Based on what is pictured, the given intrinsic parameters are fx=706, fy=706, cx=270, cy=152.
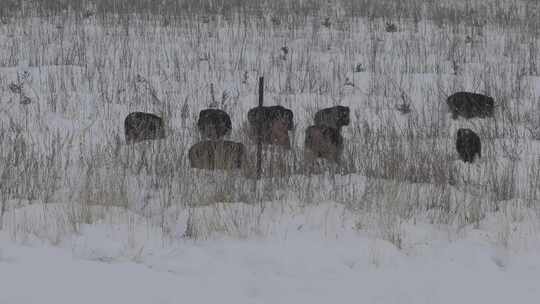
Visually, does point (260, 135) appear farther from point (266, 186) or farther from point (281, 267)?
point (281, 267)

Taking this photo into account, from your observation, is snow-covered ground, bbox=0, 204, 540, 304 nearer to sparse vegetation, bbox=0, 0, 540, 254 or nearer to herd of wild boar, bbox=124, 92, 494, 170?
sparse vegetation, bbox=0, 0, 540, 254

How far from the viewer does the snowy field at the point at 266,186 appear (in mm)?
3115

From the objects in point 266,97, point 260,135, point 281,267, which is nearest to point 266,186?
point 260,135

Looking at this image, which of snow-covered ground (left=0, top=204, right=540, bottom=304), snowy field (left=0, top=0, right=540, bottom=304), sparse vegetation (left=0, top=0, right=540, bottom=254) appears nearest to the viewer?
snow-covered ground (left=0, top=204, right=540, bottom=304)

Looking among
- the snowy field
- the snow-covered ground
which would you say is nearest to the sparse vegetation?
the snowy field

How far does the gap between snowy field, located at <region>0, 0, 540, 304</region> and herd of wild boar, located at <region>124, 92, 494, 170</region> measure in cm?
9

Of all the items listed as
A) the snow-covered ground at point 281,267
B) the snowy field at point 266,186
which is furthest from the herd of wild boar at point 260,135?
the snow-covered ground at point 281,267

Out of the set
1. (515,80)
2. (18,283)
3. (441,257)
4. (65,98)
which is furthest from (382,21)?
(18,283)

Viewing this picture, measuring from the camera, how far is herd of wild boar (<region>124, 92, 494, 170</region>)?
14.7 ft

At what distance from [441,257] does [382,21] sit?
24.2 feet

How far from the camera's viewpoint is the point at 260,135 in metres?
4.53

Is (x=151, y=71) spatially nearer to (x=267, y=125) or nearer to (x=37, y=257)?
(x=267, y=125)

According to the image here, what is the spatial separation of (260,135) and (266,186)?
0.53m

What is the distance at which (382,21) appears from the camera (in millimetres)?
10297
